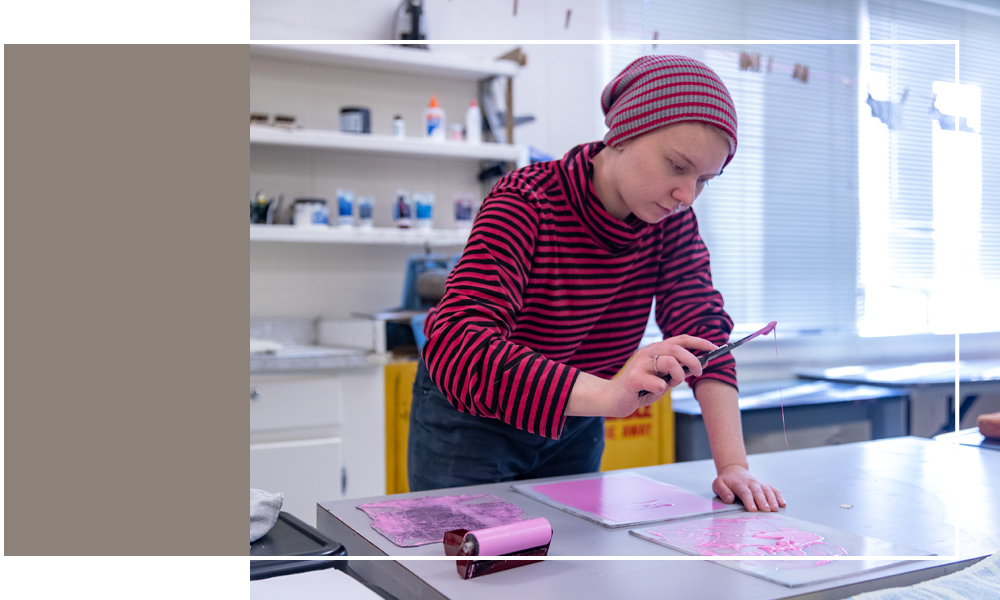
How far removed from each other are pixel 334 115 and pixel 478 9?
2.47ft

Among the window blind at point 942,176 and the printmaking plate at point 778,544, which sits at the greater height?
the window blind at point 942,176

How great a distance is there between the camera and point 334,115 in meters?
2.61

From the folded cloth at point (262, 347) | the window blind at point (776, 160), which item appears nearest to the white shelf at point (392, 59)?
the window blind at point (776, 160)

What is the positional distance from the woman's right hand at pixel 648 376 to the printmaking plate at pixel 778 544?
0.15 meters

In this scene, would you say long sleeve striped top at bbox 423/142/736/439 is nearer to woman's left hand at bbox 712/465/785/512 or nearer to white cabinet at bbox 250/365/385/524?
woman's left hand at bbox 712/465/785/512

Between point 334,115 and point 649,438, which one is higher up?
point 334,115

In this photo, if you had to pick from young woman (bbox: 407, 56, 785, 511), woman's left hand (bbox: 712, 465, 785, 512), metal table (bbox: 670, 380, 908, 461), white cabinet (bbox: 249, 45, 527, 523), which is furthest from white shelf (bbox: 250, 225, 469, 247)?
woman's left hand (bbox: 712, 465, 785, 512)

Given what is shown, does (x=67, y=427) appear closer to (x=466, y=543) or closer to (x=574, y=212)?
(x=466, y=543)

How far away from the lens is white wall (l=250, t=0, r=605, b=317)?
7.93 feet

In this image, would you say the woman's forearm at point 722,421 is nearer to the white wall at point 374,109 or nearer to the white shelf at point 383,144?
the white wall at point 374,109

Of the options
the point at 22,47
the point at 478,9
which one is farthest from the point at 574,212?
the point at 478,9

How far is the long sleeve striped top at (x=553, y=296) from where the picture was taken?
81cm

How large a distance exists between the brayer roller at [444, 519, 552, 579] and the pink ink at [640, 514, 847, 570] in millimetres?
144

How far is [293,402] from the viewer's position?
6.75 feet
